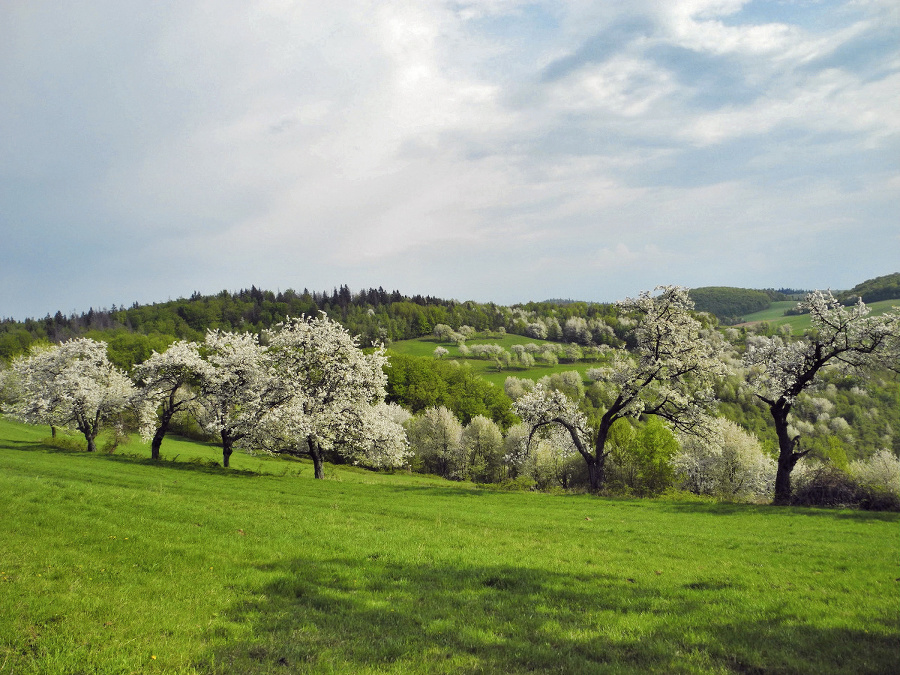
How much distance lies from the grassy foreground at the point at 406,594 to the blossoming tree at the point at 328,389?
63.7 feet

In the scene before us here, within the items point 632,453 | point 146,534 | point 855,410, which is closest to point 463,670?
point 146,534

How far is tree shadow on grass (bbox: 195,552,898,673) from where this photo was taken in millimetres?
7266

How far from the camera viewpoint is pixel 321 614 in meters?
8.91

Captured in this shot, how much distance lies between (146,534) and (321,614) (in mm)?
6871

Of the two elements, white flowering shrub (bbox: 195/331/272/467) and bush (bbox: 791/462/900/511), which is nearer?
bush (bbox: 791/462/900/511)

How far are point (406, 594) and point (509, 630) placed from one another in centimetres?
272

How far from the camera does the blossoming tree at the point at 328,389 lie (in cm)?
3866

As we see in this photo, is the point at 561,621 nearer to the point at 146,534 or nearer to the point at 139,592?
the point at 139,592

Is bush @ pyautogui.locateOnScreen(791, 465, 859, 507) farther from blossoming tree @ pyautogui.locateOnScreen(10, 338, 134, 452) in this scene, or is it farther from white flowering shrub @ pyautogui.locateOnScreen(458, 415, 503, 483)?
white flowering shrub @ pyautogui.locateOnScreen(458, 415, 503, 483)

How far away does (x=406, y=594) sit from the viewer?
401 inches

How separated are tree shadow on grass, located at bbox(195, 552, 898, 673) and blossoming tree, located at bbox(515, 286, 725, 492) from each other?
23923 mm

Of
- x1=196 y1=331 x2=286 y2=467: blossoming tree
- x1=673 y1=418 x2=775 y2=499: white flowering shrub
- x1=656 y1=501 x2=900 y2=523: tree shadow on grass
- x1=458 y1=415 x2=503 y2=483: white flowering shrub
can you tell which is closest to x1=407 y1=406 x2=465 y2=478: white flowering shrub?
x1=458 y1=415 x2=503 y2=483: white flowering shrub

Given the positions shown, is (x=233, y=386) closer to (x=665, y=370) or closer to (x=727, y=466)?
(x=665, y=370)

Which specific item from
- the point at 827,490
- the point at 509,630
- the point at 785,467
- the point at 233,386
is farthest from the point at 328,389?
the point at 827,490
